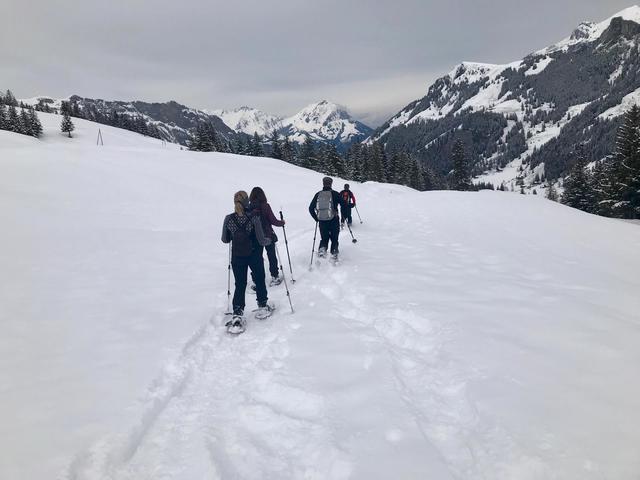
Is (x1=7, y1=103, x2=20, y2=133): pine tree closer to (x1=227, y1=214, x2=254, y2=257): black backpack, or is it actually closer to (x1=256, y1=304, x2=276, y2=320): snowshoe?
(x1=227, y1=214, x2=254, y2=257): black backpack

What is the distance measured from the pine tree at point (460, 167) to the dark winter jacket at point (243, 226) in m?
67.0

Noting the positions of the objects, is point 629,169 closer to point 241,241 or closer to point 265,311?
point 265,311

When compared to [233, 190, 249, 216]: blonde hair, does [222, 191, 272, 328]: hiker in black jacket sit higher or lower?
lower

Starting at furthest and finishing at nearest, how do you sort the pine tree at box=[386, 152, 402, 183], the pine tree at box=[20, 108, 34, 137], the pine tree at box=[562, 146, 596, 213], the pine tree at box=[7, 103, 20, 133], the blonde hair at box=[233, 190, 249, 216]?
the pine tree at box=[386, 152, 402, 183] < the pine tree at box=[20, 108, 34, 137] < the pine tree at box=[7, 103, 20, 133] < the pine tree at box=[562, 146, 596, 213] < the blonde hair at box=[233, 190, 249, 216]

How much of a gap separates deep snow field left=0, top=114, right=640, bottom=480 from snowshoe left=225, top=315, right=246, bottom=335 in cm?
22

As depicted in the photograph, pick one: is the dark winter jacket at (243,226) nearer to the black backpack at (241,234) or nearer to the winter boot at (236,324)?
the black backpack at (241,234)

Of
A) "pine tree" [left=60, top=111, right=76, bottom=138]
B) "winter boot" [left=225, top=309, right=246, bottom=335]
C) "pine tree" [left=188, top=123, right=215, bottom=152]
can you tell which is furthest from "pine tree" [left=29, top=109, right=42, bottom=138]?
"winter boot" [left=225, top=309, right=246, bottom=335]

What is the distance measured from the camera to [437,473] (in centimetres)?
328

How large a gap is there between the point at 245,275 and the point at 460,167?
6923cm

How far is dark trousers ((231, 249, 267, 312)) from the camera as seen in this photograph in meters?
6.98

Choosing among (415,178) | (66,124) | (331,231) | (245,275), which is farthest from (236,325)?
(66,124)

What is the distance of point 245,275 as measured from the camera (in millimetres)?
7086

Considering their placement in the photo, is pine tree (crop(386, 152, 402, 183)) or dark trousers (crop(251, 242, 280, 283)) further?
pine tree (crop(386, 152, 402, 183))

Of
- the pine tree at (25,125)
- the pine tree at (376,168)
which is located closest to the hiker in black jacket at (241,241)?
the pine tree at (376,168)
